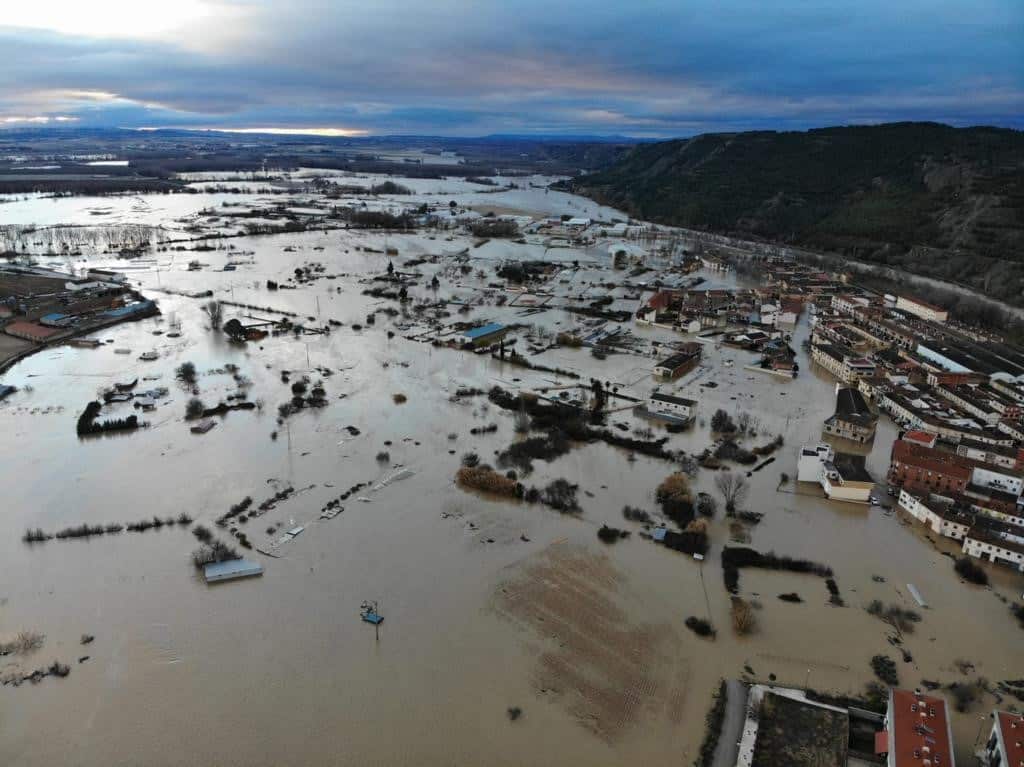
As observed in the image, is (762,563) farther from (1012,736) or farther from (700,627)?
(1012,736)

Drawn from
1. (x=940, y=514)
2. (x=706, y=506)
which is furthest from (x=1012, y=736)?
(x=706, y=506)

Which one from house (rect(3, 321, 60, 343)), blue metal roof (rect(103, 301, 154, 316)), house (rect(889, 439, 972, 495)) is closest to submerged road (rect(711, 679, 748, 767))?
house (rect(889, 439, 972, 495))

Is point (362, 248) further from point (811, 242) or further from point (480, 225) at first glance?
point (811, 242)

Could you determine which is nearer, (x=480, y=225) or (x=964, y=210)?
(x=964, y=210)

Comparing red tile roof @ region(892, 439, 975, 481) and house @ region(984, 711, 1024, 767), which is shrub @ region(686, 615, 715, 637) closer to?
house @ region(984, 711, 1024, 767)

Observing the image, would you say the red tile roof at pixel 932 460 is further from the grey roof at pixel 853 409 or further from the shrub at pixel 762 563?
the shrub at pixel 762 563

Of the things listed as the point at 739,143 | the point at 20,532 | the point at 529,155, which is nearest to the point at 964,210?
the point at 739,143
